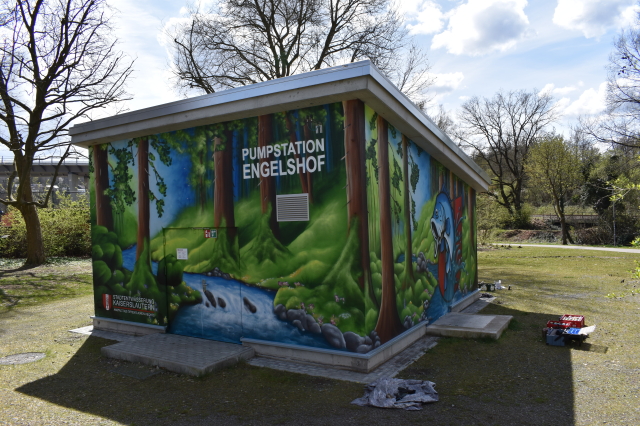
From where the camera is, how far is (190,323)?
Answer: 8.70m

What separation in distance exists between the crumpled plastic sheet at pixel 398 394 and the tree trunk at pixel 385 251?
3.97 ft

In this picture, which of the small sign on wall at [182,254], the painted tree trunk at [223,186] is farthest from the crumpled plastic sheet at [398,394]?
the small sign on wall at [182,254]

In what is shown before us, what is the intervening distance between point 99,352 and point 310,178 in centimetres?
508

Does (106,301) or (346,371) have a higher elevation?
(106,301)

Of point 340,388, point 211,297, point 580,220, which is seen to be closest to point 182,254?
point 211,297

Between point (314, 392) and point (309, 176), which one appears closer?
point (314, 392)

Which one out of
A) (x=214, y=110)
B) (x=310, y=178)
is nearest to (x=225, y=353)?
(x=310, y=178)

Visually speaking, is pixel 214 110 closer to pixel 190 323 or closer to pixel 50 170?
pixel 190 323

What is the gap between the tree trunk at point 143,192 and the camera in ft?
30.3

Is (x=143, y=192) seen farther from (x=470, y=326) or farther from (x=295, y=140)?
(x=470, y=326)

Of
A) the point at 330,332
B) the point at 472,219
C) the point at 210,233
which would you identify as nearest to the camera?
the point at 330,332

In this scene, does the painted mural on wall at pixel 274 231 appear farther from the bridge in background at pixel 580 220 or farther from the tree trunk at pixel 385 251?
the bridge in background at pixel 580 220

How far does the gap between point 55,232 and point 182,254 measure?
18.8m

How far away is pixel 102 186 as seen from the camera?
9930 millimetres
